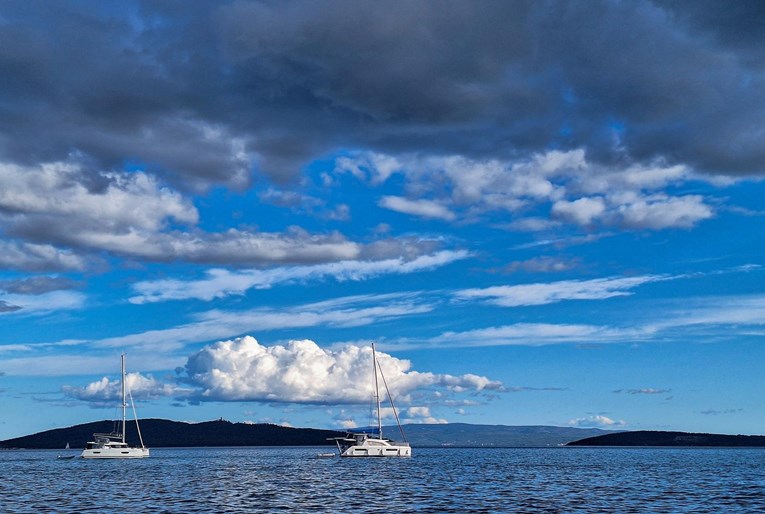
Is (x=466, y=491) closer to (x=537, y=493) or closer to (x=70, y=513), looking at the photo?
(x=537, y=493)

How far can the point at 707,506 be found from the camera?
77188mm

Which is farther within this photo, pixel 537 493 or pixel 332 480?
pixel 332 480

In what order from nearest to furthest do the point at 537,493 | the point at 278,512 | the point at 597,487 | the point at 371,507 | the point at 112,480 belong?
the point at 278,512
the point at 371,507
the point at 537,493
the point at 597,487
the point at 112,480

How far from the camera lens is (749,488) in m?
106

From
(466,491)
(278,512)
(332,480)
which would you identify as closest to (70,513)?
(278,512)

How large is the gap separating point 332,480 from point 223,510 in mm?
50215

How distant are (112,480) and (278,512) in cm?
6585

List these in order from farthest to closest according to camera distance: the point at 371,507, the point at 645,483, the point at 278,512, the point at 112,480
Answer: the point at 112,480
the point at 645,483
the point at 371,507
the point at 278,512

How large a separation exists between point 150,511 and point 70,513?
6.97 metres

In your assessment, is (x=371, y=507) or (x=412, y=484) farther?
(x=412, y=484)

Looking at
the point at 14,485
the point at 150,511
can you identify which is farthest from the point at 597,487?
the point at 14,485

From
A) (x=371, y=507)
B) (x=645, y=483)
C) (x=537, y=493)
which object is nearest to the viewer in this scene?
(x=371, y=507)

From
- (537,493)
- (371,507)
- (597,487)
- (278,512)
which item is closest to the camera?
(278,512)

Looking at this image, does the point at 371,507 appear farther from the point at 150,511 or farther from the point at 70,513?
the point at 70,513
